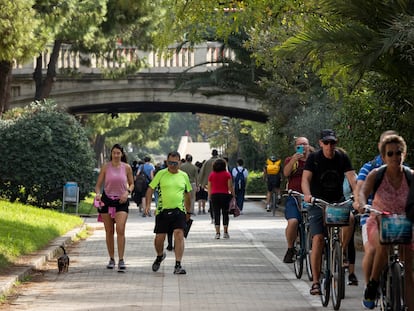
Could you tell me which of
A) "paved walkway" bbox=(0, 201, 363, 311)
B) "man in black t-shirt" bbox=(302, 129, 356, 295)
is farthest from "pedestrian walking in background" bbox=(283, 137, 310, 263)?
"man in black t-shirt" bbox=(302, 129, 356, 295)

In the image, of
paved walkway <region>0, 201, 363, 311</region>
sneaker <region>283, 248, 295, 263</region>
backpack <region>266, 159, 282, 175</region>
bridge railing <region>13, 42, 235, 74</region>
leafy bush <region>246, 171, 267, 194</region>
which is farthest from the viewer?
leafy bush <region>246, 171, 267, 194</region>

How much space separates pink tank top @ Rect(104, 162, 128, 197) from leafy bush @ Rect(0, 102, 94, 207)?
1570cm

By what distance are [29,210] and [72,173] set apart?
16.7 ft

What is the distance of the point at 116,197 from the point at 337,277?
17.5 ft

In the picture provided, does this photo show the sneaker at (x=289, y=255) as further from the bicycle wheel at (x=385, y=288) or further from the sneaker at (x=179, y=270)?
the bicycle wheel at (x=385, y=288)

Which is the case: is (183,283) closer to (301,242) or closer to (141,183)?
(301,242)

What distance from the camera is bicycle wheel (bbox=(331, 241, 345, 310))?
495 inches

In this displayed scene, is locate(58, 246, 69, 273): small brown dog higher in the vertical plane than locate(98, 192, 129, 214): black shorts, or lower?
lower

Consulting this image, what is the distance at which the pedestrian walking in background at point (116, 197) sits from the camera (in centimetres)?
1728

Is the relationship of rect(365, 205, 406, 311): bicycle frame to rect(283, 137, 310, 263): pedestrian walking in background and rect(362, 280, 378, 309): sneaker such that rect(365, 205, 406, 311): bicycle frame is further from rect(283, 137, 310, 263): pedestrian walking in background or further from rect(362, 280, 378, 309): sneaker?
rect(283, 137, 310, 263): pedestrian walking in background

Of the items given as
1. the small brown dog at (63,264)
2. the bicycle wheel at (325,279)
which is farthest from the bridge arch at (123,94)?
the bicycle wheel at (325,279)

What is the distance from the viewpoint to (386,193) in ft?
35.8

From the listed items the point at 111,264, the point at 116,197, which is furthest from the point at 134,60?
the point at 116,197

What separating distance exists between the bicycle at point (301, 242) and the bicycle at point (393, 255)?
4.69 metres
